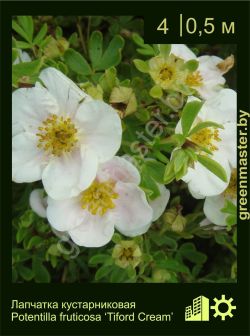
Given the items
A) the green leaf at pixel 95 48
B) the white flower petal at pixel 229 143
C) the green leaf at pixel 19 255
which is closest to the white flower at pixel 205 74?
the white flower petal at pixel 229 143

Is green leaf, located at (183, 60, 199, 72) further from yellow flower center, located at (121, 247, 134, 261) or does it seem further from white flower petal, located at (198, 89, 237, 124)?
yellow flower center, located at (121, 247, 134, 261)

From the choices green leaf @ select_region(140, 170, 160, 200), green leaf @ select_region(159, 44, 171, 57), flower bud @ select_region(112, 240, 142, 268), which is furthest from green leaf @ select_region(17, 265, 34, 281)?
green leaf @ select_region(159, 44, 171, 57)

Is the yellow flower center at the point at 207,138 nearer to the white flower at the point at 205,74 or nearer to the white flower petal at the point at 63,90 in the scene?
the white flower at the point at 205,74

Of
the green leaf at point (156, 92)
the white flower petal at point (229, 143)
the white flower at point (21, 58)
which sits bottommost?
the white flower petal at point (229, 143)

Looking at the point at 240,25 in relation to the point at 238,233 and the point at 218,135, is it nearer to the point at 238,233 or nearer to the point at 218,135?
the point at 218,135

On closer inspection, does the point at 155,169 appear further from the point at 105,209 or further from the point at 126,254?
the point at 126,254

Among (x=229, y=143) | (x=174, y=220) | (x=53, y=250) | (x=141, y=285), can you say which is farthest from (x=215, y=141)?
(x=53, y=250)

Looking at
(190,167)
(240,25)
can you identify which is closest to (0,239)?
(190,167)
